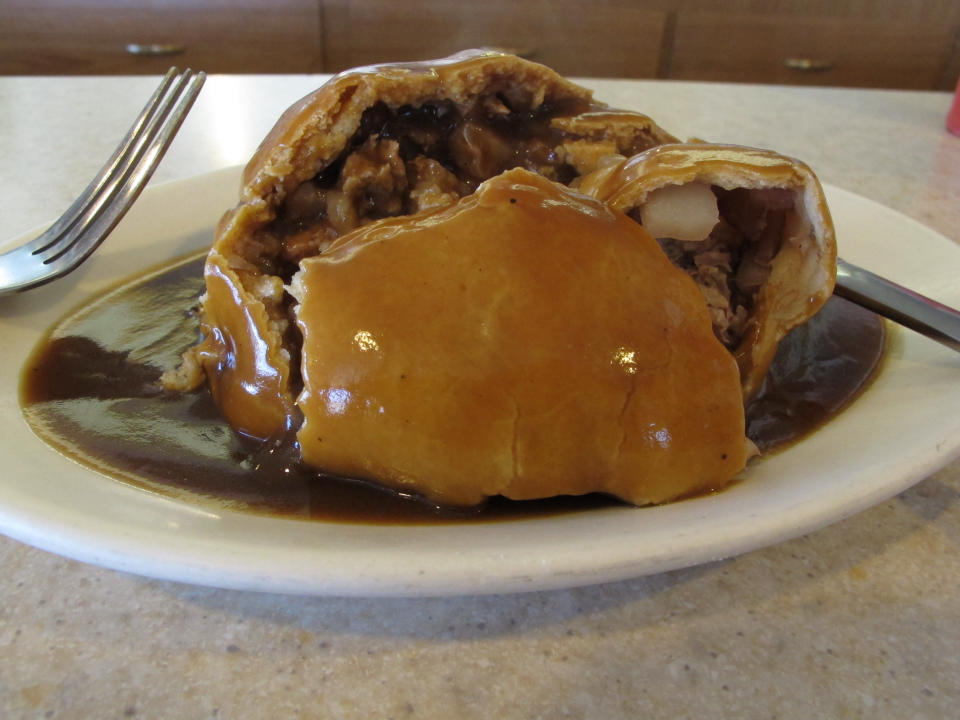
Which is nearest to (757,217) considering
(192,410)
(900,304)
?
(900,304)

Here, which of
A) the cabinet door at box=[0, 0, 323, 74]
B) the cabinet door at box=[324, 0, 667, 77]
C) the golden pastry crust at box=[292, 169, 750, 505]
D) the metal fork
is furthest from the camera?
the cabinet door at box=[324, 0, 667, 77]

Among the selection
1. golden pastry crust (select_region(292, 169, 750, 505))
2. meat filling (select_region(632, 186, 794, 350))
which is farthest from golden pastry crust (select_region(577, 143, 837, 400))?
golden pastry crust (select_region(292, 169, 750, 505))

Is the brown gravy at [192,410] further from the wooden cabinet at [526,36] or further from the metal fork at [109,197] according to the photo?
the wooden cabinet at [526,36]

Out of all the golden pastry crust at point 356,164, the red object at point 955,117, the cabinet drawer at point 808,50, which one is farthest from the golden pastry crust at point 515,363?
the cabinet drawer at point 808,50

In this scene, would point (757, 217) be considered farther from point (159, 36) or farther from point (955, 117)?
point (159, 36)

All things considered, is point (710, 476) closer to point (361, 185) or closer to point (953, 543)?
point (953, 543)

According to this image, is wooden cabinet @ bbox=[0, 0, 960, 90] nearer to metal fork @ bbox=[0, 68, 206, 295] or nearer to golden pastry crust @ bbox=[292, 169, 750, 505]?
metal fork @ bbox=[0, 68, 206, 295]

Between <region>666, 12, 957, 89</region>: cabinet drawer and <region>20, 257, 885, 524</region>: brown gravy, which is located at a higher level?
<region>20, 257, 885, 524</region>: brown gravy
